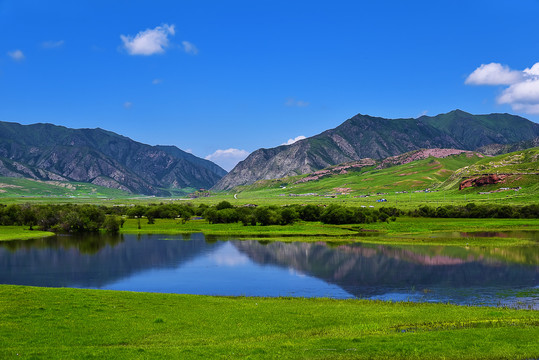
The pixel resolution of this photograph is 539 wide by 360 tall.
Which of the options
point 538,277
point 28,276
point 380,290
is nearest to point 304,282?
point 380,290

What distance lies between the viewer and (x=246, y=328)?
33.3 meters

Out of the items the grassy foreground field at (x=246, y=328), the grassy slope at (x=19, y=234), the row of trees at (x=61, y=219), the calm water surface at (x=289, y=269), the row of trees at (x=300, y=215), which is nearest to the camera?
the grassy foreground field at (x=246, y=328)

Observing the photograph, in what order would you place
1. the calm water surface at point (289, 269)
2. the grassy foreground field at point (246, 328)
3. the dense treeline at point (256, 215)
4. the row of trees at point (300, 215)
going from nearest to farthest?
the grassy foreground field at point (246, 328) → the calm water surface at point (289, 269) → the dense treeline at point (256, 215) → the row of trees at point (300, 215)

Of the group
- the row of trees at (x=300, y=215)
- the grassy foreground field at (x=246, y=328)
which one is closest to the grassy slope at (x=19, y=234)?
the row of trees at (x=300, y=215)

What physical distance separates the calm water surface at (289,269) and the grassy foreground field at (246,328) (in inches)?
461

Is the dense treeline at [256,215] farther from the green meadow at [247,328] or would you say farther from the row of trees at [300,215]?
the green meadow at [247,328]

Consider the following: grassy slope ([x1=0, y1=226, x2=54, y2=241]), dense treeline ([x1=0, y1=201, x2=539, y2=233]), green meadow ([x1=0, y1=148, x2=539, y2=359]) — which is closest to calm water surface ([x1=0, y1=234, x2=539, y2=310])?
green meadow ([x1=0, y1=148, x2=539, y2=359])

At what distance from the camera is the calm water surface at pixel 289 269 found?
5594 cm

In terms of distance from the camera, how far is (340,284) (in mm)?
60969

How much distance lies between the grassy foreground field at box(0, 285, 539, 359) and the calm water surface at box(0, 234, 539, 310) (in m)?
11.7

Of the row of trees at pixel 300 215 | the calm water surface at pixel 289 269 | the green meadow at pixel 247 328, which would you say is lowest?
the calm water surface at pixel 289 269

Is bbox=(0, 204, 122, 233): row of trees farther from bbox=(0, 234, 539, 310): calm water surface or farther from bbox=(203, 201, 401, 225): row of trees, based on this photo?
bbox=(203, 201, 401, 225): row of trees

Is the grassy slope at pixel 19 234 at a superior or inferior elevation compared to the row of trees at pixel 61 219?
inferior

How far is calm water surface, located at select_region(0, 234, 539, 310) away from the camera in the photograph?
184 feet
